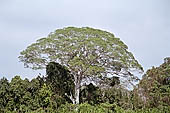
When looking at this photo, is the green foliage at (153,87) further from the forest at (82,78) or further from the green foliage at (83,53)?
the green foliage at (83,53)

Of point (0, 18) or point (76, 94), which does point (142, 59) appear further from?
point (0, 18)

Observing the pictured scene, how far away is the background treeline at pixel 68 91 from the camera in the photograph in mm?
8742

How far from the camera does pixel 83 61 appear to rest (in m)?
9.15

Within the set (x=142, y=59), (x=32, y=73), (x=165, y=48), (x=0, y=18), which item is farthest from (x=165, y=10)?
(x=32, y=73)

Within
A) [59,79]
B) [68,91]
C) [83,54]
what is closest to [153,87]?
[83,54]

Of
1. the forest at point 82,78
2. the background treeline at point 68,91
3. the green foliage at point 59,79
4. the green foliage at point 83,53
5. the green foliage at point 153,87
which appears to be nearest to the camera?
the background treeline at point 68,91

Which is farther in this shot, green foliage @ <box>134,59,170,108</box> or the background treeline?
green foliage @ <box>134,59,170,108</box>

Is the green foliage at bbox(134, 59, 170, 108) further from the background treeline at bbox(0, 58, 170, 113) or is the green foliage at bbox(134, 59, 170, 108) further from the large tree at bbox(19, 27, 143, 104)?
the large tree at bbox(19, 27, 143, 104)

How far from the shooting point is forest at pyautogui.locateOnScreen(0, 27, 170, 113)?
890 cm

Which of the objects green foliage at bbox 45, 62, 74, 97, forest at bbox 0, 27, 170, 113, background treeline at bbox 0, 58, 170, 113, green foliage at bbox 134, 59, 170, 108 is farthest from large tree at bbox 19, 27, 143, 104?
green foliage at bbox 134, 59, 170, 108

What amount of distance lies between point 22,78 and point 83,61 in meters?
2.35

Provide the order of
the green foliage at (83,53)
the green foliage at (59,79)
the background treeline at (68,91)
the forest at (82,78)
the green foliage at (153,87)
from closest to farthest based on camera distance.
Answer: the background treeline at (68,91) → the forest at (82,78) → the green foliage at (83,53) → the green foliage at (59,79) → the green foliage at (153,87)

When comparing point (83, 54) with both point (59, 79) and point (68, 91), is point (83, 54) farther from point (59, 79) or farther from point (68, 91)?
point (68, 91)

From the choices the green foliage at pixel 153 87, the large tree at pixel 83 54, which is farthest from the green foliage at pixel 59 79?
the green foliage at pixel 153 87
